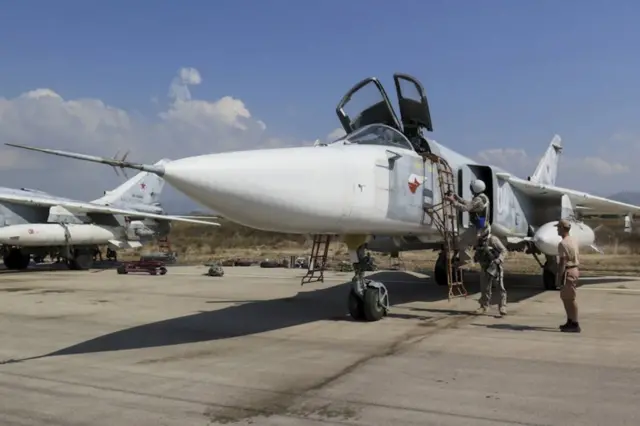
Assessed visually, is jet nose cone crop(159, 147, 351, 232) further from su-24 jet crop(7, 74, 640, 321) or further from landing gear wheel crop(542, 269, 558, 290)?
landing gear wheel crop(542, 269, 558, 290)

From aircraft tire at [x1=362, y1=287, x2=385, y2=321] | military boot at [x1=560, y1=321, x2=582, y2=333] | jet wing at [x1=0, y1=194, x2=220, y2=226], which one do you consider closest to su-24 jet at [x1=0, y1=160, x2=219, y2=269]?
jet wing at [x1=0, y1=194, x2=220, y2=226]

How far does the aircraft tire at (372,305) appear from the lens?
328 inches

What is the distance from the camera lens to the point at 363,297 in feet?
27.6

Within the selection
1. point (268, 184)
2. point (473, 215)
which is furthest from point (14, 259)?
point (268, 184)

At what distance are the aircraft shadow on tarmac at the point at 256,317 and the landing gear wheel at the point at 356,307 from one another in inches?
11.9

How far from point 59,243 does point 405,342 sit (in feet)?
60.5

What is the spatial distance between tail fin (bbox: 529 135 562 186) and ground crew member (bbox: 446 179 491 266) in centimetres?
839

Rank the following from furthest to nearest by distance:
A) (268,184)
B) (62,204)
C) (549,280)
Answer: (62,204)
(549,280)
(268,184)

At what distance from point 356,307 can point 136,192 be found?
70.6ft

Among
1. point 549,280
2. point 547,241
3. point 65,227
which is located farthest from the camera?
point 65,227

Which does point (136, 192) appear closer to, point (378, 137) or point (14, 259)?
point (14, 259)

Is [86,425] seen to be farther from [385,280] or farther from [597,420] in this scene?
[385,280]

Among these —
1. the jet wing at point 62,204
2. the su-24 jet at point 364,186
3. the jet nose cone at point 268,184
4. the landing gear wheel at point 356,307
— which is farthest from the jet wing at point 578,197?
the jet wing at point 62,204

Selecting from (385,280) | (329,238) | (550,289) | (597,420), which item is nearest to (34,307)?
(329,238)
